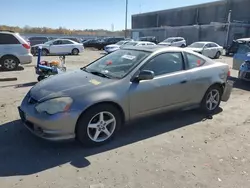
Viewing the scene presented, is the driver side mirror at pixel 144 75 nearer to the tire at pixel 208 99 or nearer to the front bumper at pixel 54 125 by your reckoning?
the front bumper at pixel 54 125

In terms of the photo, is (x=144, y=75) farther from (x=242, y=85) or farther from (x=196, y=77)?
(x=242, y=85)

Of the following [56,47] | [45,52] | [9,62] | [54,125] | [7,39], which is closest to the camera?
[54,125]

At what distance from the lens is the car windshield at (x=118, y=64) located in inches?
176

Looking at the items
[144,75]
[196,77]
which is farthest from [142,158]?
[196,77]

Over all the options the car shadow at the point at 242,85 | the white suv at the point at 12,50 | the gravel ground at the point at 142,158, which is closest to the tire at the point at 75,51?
the white suv at the point at 12,50

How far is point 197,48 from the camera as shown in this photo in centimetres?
2038

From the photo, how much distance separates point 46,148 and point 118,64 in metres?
1.88

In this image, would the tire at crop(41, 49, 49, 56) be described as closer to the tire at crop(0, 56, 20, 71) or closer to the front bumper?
the tire at crop(0, 56, 20, 71)

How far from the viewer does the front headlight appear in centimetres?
373

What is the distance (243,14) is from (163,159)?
1859 inches

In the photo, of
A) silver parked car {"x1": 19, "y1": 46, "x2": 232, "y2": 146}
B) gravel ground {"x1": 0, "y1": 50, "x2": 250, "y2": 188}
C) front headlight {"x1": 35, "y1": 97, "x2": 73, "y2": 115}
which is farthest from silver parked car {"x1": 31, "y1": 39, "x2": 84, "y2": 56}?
front headlight {"x1": 35, "y1": 97, "x2": 73, "y2": 115}

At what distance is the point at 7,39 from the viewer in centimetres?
1166

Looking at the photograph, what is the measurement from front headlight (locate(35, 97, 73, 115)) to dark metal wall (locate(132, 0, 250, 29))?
4546 cm

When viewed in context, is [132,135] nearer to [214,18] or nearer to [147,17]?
[214,18]
